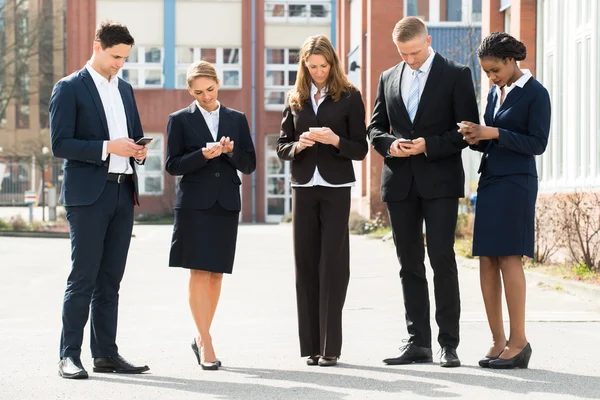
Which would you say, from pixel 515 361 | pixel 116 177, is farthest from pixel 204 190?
pixel 515 361

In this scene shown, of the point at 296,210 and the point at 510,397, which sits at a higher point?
the point at 296,210

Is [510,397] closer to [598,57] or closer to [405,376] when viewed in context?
[405,376]

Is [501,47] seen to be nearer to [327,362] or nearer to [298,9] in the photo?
[327,362]

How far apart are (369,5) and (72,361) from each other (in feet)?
83.1

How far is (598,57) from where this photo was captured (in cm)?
1500

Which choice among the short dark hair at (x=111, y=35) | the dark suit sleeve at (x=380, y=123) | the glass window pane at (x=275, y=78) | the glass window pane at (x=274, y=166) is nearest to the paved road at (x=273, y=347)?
the dark suit sleeve at (x=380, y=123)

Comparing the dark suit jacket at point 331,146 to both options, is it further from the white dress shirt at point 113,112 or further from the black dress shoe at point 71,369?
the black dress shoe at point 71,369

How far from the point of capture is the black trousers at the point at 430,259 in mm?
7242

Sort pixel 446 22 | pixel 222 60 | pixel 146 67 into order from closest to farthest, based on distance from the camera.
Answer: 1. pixel 446 22
2. pixel 146 67
3. pixel 222 60

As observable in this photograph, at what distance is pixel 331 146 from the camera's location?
7312 mm

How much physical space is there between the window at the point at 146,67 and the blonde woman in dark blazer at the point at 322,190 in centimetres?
4196

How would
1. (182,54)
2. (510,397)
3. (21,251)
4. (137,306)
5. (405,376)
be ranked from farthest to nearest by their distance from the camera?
(182,54) < (21,251) < (137,306) < (405,376) < (510,397)

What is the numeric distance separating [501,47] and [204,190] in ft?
7.05

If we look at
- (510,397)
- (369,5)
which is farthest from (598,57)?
(369,5)
